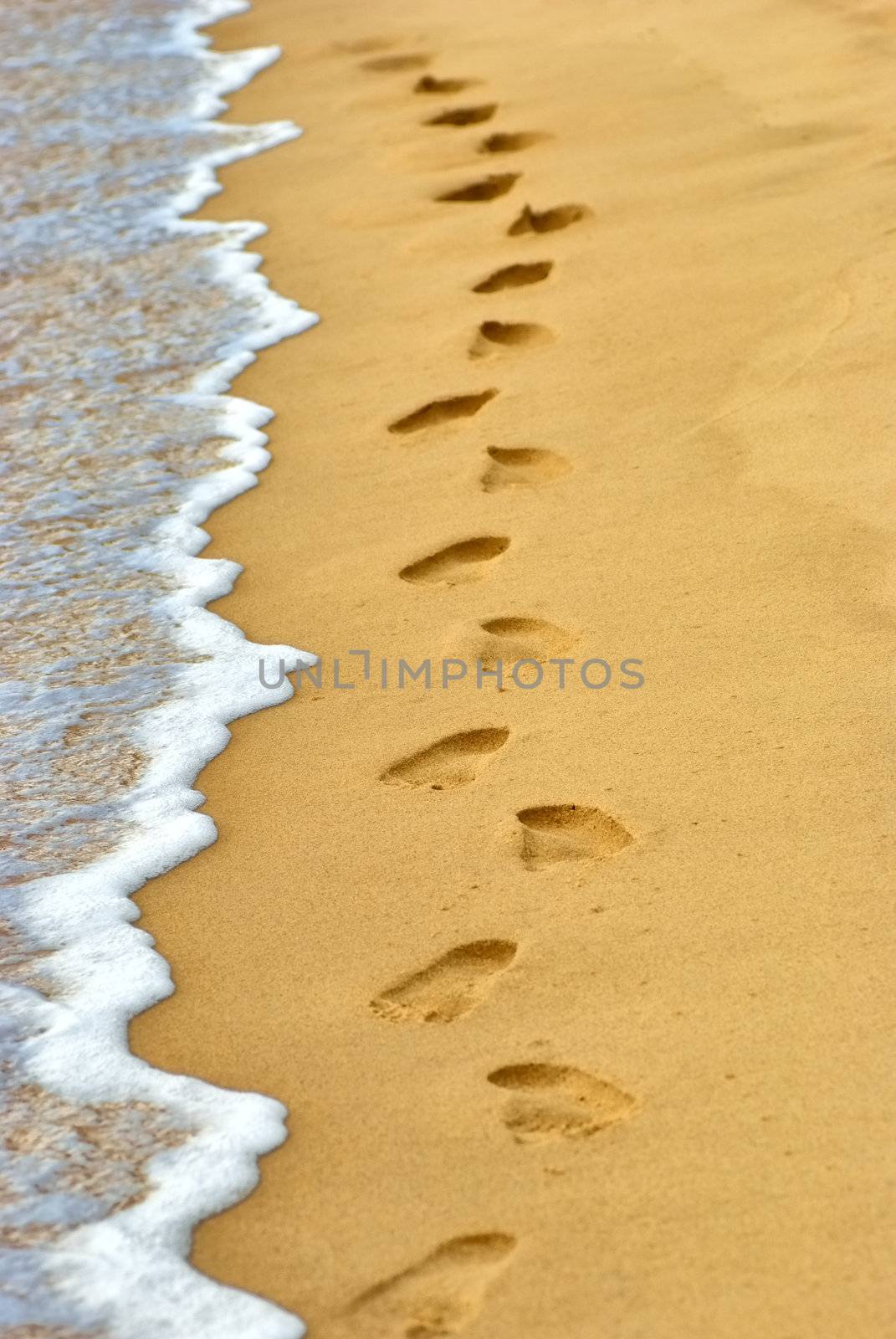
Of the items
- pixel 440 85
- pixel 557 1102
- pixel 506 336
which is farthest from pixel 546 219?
pixel 557 1102

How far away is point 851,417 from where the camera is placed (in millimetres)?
2877

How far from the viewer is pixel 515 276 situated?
12.4 ft

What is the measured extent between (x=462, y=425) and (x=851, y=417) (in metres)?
0.83

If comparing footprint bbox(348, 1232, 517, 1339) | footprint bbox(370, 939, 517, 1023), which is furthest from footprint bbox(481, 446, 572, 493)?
footprint bbox(348, 1232, 517, 1339)

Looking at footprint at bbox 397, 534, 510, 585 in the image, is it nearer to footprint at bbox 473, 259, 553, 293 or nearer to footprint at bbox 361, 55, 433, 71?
footprint at bbox 473, 259, 553, 293

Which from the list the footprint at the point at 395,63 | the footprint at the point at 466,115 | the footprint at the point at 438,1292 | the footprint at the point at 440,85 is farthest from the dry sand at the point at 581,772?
Answer: the footprint at the point at 395,63

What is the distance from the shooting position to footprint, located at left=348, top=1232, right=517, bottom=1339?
147 cm

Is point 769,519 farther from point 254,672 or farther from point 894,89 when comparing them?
point 894,89

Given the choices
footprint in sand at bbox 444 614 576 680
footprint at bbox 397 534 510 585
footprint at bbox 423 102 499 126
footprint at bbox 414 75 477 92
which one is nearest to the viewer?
footprint in sand at bbox 444 614 576 680

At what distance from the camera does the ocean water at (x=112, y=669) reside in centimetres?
163

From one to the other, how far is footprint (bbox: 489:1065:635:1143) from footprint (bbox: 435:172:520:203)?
10.4 feet

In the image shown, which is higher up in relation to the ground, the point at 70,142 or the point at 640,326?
the point at 70,142

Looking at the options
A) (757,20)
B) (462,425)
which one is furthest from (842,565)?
(757,20)

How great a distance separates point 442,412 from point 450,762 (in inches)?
48.3
